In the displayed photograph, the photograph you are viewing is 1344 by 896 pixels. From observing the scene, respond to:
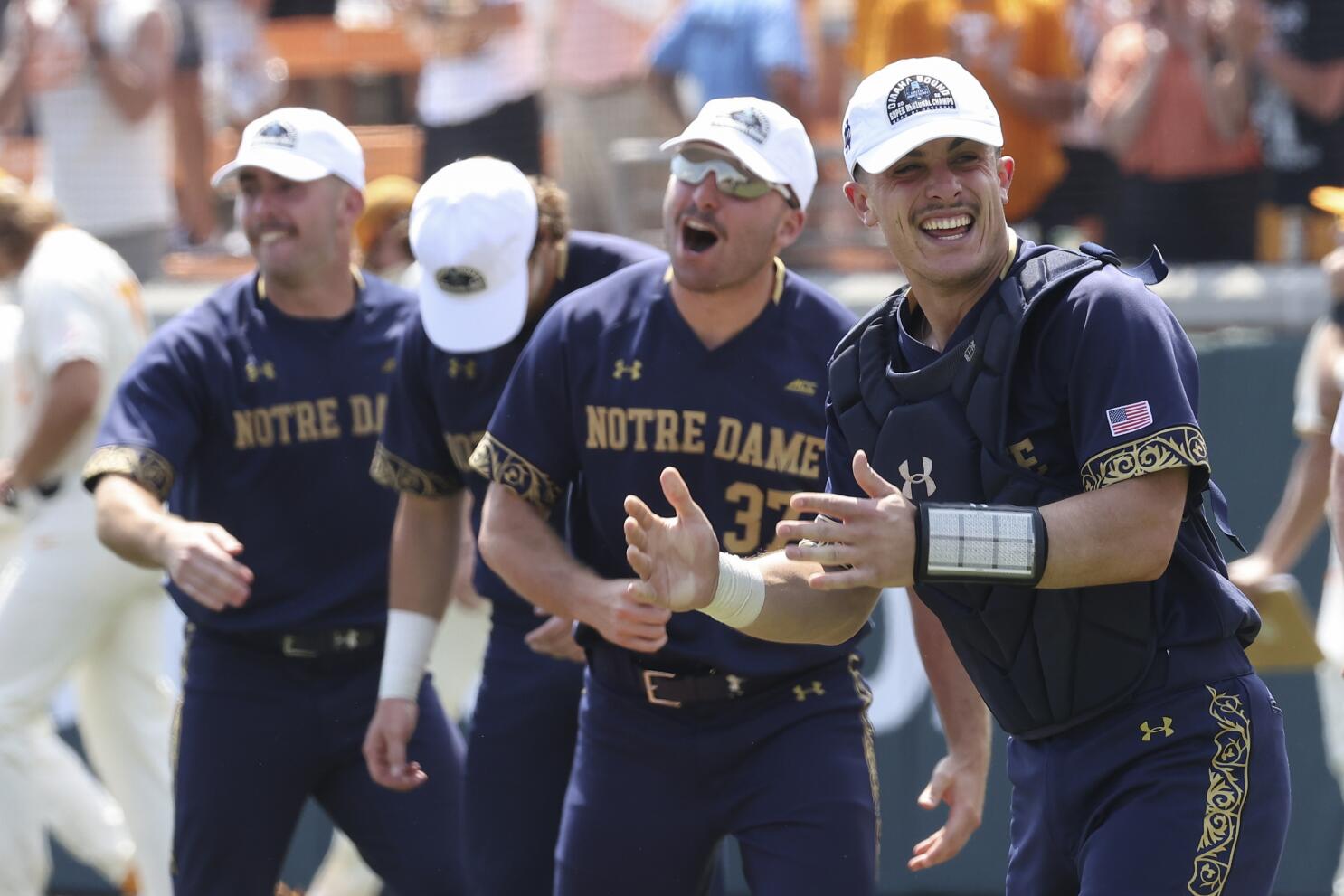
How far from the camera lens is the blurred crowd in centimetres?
794

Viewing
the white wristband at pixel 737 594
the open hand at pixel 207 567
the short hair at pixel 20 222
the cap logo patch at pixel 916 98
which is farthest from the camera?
the short hair at pixel 20 222

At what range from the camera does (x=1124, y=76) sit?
26.8 feet

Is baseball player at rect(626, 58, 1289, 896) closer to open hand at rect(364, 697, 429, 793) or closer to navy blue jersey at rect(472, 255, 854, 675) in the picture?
navy blue jersey at rect(472, 255, 854, 675)

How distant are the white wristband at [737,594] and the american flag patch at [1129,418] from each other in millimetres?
759

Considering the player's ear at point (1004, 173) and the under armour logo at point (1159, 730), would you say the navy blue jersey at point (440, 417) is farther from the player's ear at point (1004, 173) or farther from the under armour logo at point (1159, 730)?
the under armour logo at point (1159, 730)

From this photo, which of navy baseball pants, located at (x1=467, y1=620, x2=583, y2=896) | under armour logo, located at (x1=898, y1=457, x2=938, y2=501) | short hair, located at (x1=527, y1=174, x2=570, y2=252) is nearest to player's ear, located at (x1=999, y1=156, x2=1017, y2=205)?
under armour logo, located at (x1=898, y1=457, x2=938, y2=501)

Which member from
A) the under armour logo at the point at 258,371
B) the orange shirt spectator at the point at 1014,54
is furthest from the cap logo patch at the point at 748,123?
the orange shirt spectator at the point at 1014,54

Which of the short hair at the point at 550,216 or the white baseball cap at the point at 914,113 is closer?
the white baseball cap at the point at 914,113

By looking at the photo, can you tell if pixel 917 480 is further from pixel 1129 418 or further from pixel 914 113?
pixel 914 113

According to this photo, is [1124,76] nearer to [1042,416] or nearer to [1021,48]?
[1021,48]

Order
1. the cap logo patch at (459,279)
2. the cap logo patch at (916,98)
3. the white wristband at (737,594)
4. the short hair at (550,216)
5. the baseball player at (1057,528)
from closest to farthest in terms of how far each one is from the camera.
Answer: the baseball player at (1057,528), the cap logo patch at (916,98), the white wristband at (737,594), the cap logo patch at (459,279), the short hair at (550,216)

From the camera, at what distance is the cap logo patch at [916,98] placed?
3445mm

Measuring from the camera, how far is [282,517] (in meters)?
5.38

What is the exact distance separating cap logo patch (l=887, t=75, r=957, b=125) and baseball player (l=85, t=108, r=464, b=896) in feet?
7.80
